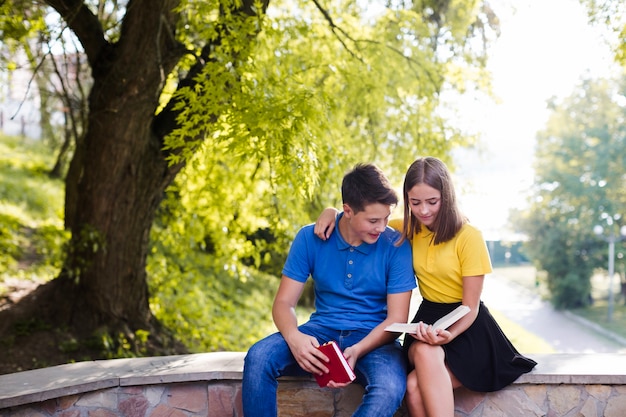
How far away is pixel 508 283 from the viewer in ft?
136

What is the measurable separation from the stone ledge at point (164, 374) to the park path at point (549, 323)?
1497cm

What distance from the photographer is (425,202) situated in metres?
2.95

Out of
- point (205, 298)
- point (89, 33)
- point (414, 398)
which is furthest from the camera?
point (205, 298)

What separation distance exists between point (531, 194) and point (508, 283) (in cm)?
1361

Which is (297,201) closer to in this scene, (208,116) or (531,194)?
(208,116)

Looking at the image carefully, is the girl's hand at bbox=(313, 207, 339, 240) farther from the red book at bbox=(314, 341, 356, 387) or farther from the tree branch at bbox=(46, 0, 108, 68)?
the tree branch at bbox=(46, 0, 108, 68)

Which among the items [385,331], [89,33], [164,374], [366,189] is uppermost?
[89,33]

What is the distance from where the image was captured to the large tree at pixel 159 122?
464 centimetres

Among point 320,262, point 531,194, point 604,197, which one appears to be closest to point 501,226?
point 531,194

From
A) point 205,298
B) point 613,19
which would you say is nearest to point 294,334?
point 613,19

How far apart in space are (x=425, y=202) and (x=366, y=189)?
25cm

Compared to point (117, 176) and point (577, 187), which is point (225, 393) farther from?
point (577, 187)

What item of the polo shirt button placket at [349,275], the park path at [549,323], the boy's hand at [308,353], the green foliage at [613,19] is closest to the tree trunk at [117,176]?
the green foliage at [613,19]

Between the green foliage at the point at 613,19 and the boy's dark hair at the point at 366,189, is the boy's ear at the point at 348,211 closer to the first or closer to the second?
the boy's dark hair at the point at 366,189
